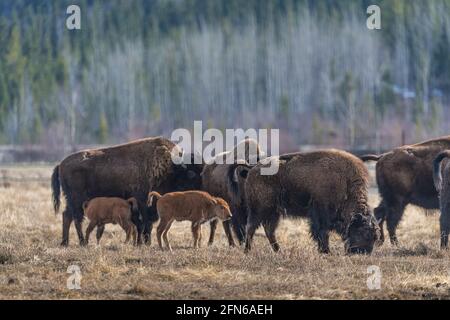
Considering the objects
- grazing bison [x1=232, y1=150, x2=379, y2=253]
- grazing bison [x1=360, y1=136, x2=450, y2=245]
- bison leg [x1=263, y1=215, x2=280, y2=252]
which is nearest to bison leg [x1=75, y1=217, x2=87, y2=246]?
grazing bison [x1=232, y1=150, x2=379, y2=253]

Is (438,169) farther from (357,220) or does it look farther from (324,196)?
(324,196)

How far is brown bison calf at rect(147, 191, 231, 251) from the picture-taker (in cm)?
1488

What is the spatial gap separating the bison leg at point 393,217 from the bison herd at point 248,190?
18 mm

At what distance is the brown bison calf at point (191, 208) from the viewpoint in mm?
14875

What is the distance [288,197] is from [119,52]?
6815 centimetres

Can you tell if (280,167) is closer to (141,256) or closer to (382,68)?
(141,256)

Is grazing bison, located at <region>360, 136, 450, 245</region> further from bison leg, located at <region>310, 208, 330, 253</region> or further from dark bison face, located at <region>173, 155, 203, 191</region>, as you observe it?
dark bison face, located at <region>173, 155, 203, 191</region>

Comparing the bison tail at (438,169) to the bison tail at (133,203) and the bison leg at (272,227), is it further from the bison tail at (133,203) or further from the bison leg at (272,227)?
the bison tail at (133,203)

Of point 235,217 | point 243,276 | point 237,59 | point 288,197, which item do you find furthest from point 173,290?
point 237,59

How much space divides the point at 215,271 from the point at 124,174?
15.6 ft

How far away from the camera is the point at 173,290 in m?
10.8

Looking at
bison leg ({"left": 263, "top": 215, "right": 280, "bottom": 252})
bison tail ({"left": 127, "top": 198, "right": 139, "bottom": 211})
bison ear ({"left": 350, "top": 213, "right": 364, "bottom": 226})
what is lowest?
bison leg ({"left": 263, "top": 215, "right": 280, "bottom": 252})

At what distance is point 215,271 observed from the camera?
11984 millimetres

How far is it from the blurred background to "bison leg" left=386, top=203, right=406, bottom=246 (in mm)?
46767
